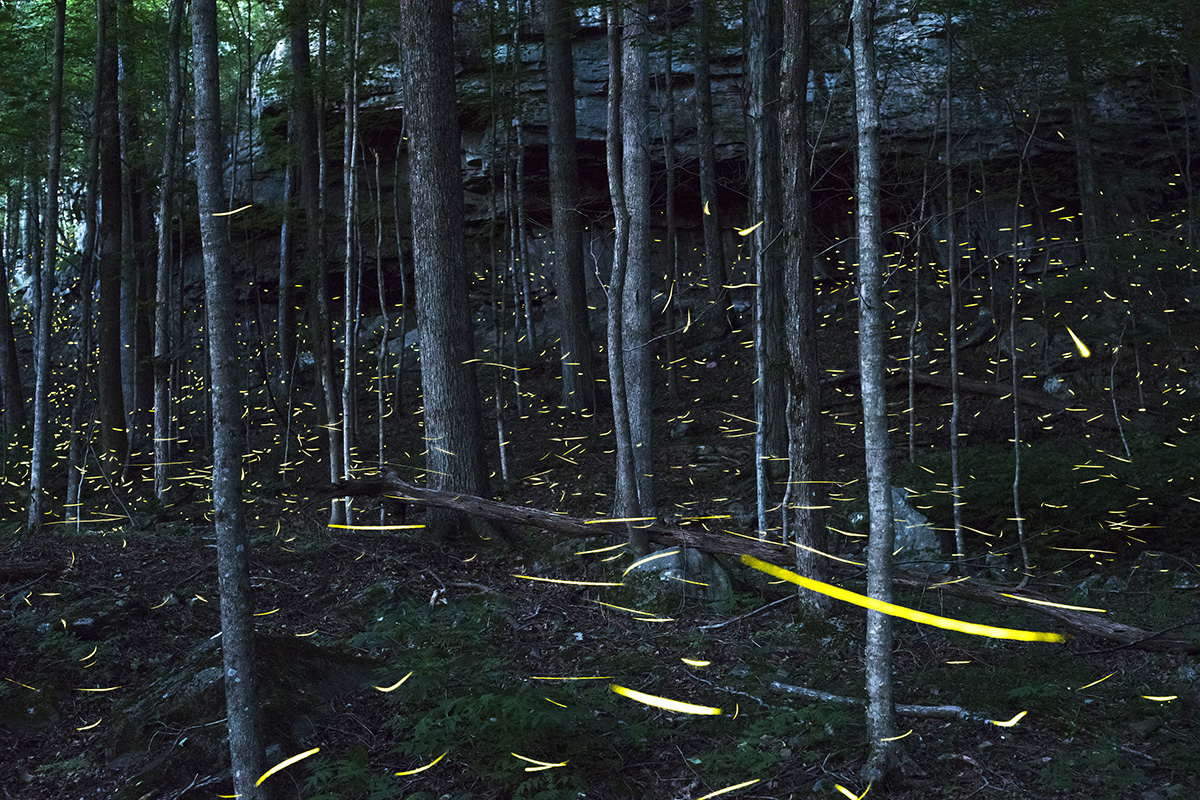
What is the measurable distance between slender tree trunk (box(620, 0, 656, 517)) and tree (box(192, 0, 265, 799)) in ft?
14.8

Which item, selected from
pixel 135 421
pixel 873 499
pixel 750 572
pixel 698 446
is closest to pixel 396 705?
pixel 873 499

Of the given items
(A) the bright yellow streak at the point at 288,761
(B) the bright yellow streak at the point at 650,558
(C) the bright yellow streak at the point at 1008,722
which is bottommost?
(C) the bright yellow streak at the point at 1008,722

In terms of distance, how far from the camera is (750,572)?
8.16 metres

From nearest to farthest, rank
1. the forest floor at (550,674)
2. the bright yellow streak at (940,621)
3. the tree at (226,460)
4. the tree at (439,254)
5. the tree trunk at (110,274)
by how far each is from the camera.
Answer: the tree at (226,460) → the forest floor at (550,674) → the bright yellow streak at (940,621) → the tree at (439,254) → the tree trunk at (110,274)

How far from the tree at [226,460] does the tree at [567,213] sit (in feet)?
32.4

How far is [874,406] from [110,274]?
1293cm

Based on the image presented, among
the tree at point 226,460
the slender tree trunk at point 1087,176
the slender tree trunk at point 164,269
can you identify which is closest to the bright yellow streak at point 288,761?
the tree at point 226,460

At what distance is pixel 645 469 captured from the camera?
890cm

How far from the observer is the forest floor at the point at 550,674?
470 cm

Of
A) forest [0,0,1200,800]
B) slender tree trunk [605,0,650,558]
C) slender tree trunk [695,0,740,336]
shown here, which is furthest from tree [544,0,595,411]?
slender tree trunk [605,0,650,558]

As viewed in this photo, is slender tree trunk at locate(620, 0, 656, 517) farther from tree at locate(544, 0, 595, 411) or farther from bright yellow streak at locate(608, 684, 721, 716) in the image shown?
tree at locate(544, 0, 595, 411)

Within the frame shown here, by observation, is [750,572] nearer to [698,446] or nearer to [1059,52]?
[698,446]

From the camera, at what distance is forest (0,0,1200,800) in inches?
190

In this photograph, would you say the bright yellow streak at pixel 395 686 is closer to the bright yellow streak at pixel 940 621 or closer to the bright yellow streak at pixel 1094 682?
the bright yellow streak at pixel 940 621
